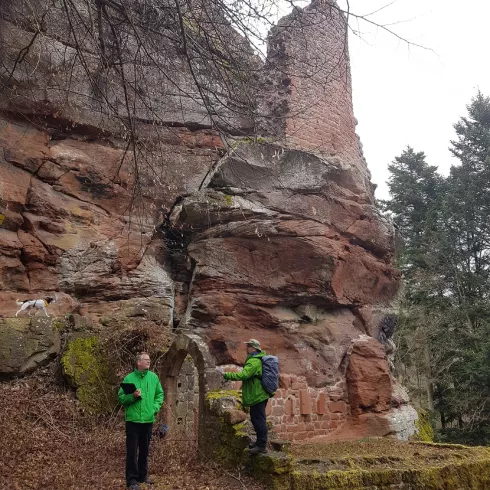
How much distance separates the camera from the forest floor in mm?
5270

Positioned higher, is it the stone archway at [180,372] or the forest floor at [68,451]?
the stone archway at [180,372]

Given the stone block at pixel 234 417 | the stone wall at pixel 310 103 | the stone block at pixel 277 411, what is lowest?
the stone block at pixel 277 411

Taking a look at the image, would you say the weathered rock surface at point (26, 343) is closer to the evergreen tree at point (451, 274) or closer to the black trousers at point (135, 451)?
the black trousers at point (135, 451)

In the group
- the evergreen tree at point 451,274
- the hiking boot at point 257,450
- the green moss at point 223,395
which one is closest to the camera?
the hiking boot at point 257,450

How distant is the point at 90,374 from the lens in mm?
8430

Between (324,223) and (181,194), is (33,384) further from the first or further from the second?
(324,223)

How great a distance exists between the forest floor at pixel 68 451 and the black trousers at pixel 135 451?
0.23m

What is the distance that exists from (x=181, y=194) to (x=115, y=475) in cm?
679

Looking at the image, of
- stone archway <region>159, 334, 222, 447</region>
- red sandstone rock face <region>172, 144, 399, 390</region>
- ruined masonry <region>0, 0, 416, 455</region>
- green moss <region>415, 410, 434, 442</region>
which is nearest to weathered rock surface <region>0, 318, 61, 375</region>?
ruined masonry <region>0, 0, 416, 455</region>

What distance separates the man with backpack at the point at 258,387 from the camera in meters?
5.46

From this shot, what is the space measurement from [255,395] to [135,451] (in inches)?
55.6

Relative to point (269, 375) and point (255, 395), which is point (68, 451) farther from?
point (269, 375)

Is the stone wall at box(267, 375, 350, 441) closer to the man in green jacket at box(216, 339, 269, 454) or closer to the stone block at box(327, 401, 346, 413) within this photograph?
A: the stone block at box(327, 401, 346, 413)

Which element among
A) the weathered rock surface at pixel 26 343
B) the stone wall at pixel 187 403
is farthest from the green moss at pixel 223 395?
the weathered rock surface at pixel 26 343
